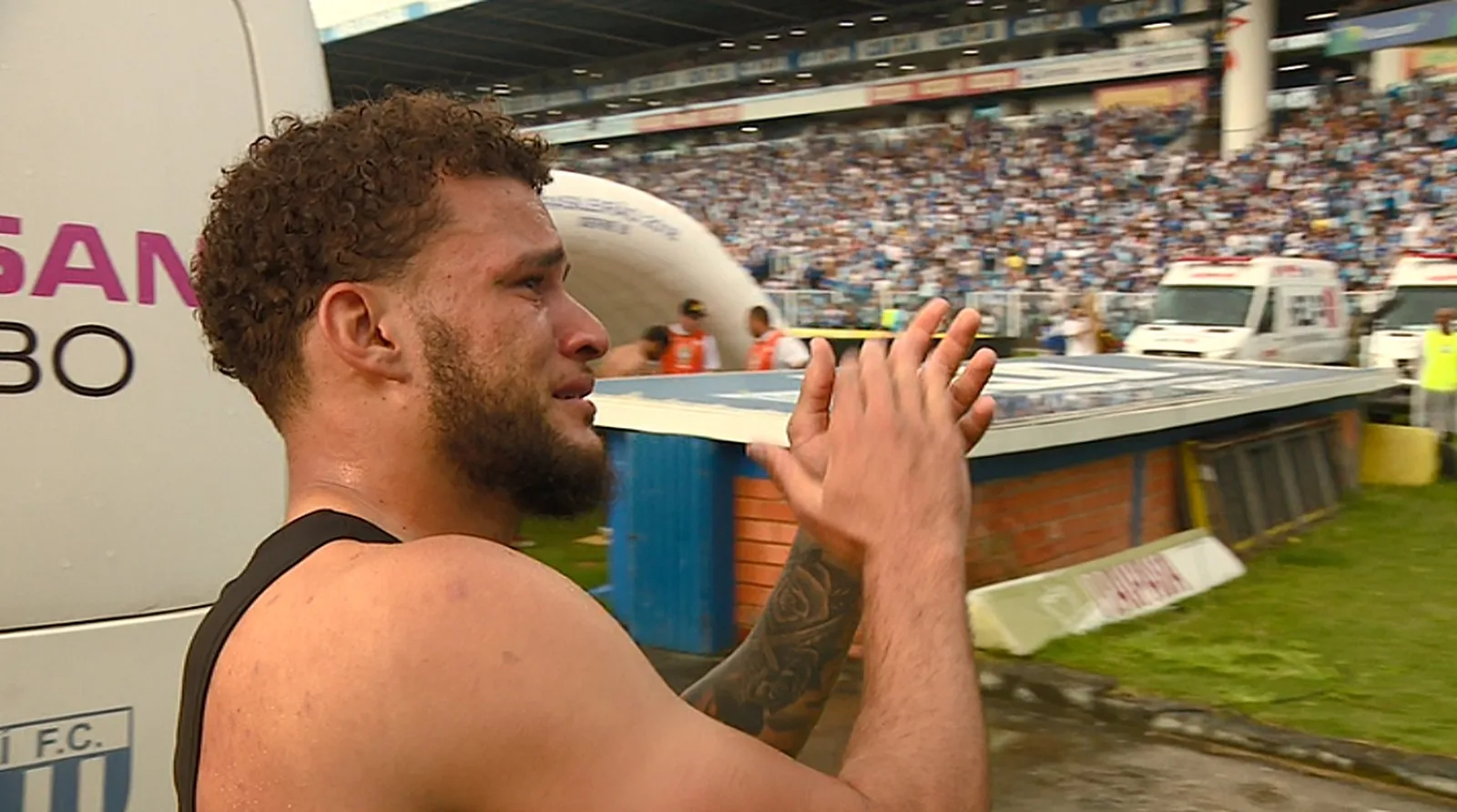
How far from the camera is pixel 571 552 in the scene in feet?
32.0

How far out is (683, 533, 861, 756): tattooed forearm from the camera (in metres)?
1.87

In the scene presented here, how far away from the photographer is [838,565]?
1.85 m

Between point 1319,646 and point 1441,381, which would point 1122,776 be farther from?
point 1441,381

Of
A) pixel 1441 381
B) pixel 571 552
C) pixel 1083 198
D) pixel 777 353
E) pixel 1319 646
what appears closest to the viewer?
pixel 1319 646

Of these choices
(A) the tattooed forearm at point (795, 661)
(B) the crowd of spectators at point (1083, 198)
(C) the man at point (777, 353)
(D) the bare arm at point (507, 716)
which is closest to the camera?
(D) the bare arm at point (507, 716)

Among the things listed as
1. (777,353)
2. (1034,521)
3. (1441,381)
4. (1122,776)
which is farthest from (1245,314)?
(1122,776)

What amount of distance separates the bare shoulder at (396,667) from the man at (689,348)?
10212 millimetres

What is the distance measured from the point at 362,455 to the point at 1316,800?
497 centimetres

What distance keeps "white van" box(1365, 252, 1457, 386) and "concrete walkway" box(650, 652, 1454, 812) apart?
12.1 metres

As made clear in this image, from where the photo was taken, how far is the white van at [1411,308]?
16359 millimetres

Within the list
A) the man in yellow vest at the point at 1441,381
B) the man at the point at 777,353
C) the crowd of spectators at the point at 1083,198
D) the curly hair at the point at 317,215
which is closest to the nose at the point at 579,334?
the curly hair at the point at 317,215

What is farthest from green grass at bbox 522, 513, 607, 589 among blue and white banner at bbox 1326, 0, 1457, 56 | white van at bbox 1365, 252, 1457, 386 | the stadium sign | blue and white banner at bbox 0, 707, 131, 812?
the stadium sign

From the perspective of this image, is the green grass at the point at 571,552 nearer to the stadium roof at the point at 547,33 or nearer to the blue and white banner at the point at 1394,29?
the blue and white banner at the point at 1394,29

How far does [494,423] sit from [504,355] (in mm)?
74
